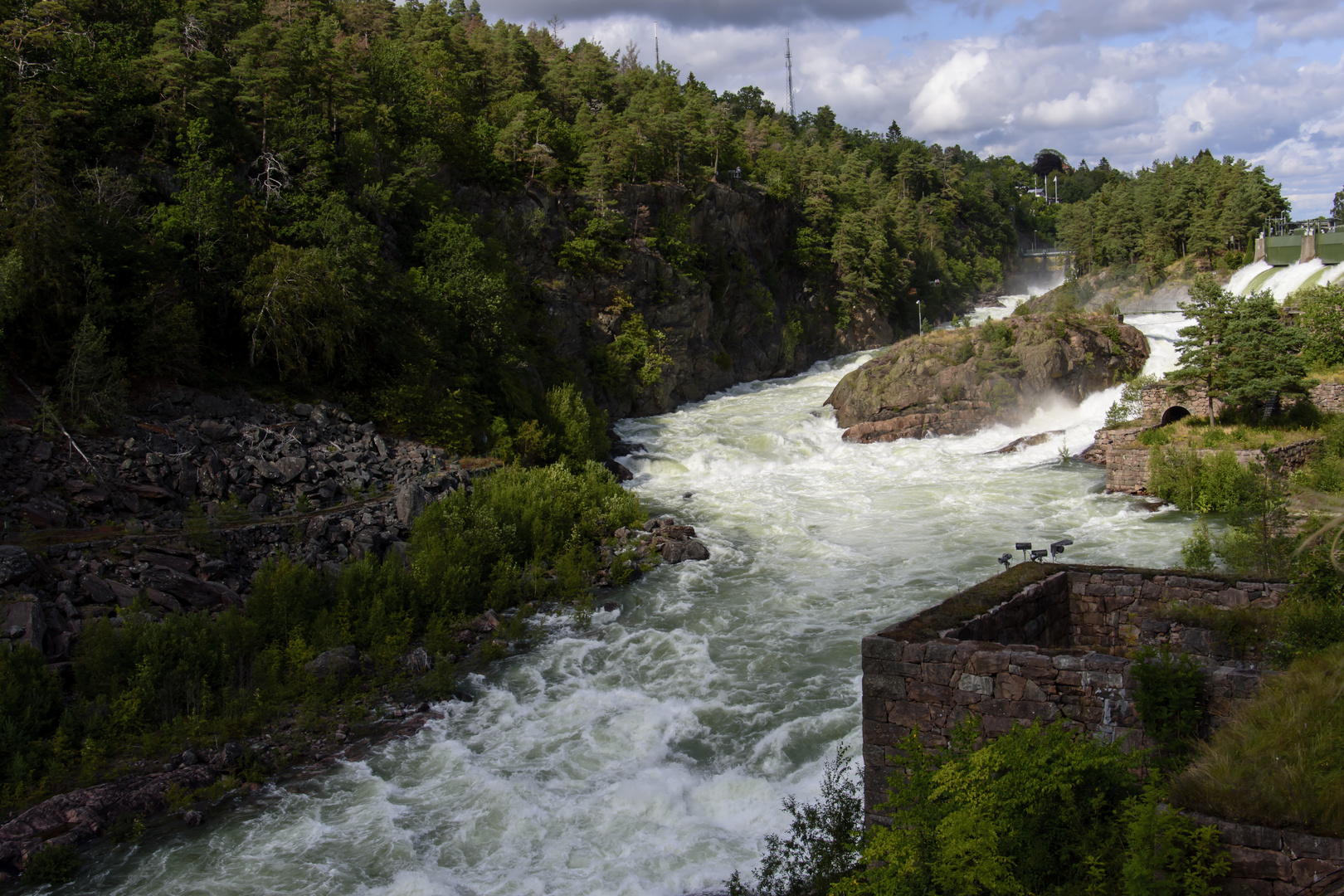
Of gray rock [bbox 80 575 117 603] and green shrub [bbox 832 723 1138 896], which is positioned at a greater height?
gray rock [bbox 80 575 117 603]

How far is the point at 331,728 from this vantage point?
1187 cm

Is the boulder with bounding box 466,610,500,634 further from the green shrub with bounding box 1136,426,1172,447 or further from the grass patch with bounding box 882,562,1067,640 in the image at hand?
the green shrub with bounding box 1136,426,1172,447

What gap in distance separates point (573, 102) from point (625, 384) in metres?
22.4

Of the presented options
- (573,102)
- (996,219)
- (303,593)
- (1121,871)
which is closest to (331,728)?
(303,593)

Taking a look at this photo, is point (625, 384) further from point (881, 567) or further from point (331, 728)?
point (331, 728)

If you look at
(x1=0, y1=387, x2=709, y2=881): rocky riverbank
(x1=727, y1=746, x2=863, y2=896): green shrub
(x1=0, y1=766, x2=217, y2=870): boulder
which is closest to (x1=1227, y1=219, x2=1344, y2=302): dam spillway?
(x1=0, y1=387, x2=709, y2=881): rocky riverbank

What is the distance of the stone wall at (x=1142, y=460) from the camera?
20609mm

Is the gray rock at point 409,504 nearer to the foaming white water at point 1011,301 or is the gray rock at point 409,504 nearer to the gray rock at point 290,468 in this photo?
Answer: the gray rock at point 290,468

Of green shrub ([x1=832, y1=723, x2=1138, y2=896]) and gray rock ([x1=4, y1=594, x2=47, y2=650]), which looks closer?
green shrub ([x1=832, y1=723, x2=1138, y2=896])

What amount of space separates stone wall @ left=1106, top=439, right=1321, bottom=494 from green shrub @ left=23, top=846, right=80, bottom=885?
22.8 metres

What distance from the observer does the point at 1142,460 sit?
22.2 meters

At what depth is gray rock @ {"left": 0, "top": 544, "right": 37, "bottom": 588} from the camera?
12305mm

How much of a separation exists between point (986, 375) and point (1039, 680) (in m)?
28.3

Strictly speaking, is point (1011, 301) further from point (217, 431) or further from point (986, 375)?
point (217, 431)
